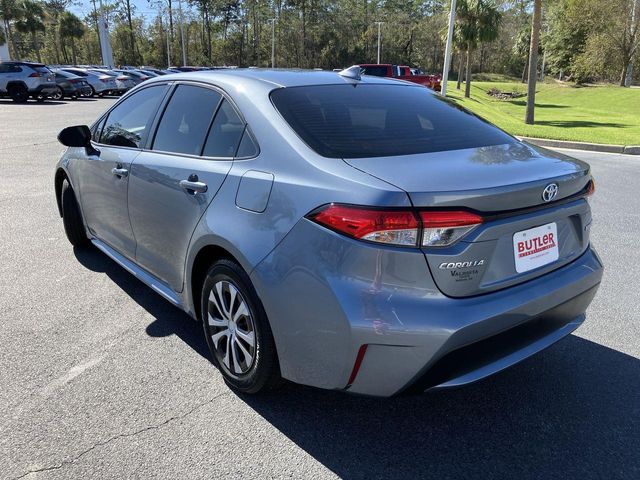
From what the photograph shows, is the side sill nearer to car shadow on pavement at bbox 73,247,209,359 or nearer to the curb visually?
car shadow on pavement at bbox 73,247,209,359

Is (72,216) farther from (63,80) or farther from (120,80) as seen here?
(120,80)

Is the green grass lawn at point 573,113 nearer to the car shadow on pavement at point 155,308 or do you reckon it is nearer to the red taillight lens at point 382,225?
the car shadow on pavement at point 155,308

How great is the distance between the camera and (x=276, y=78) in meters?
3.11

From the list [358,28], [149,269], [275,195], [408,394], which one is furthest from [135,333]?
[358,28]

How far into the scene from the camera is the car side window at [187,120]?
3090mm

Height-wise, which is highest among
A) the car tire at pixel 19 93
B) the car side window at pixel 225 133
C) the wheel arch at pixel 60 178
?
the car tire at pixel 19 93

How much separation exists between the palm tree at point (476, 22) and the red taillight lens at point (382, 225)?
120 ft

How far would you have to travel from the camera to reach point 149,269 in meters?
3.54

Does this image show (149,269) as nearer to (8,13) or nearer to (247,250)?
(247,250)

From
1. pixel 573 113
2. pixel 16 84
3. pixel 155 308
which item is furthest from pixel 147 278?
pixel 573 113

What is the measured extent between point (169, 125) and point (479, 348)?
91.7 inches

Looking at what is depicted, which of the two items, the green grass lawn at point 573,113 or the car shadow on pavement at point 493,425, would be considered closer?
the car shadow on pavement at point 493,425

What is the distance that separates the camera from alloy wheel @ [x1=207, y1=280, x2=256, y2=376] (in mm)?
2658

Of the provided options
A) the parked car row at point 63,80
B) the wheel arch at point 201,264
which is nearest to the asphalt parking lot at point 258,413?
the wheel arch at point 201,264
